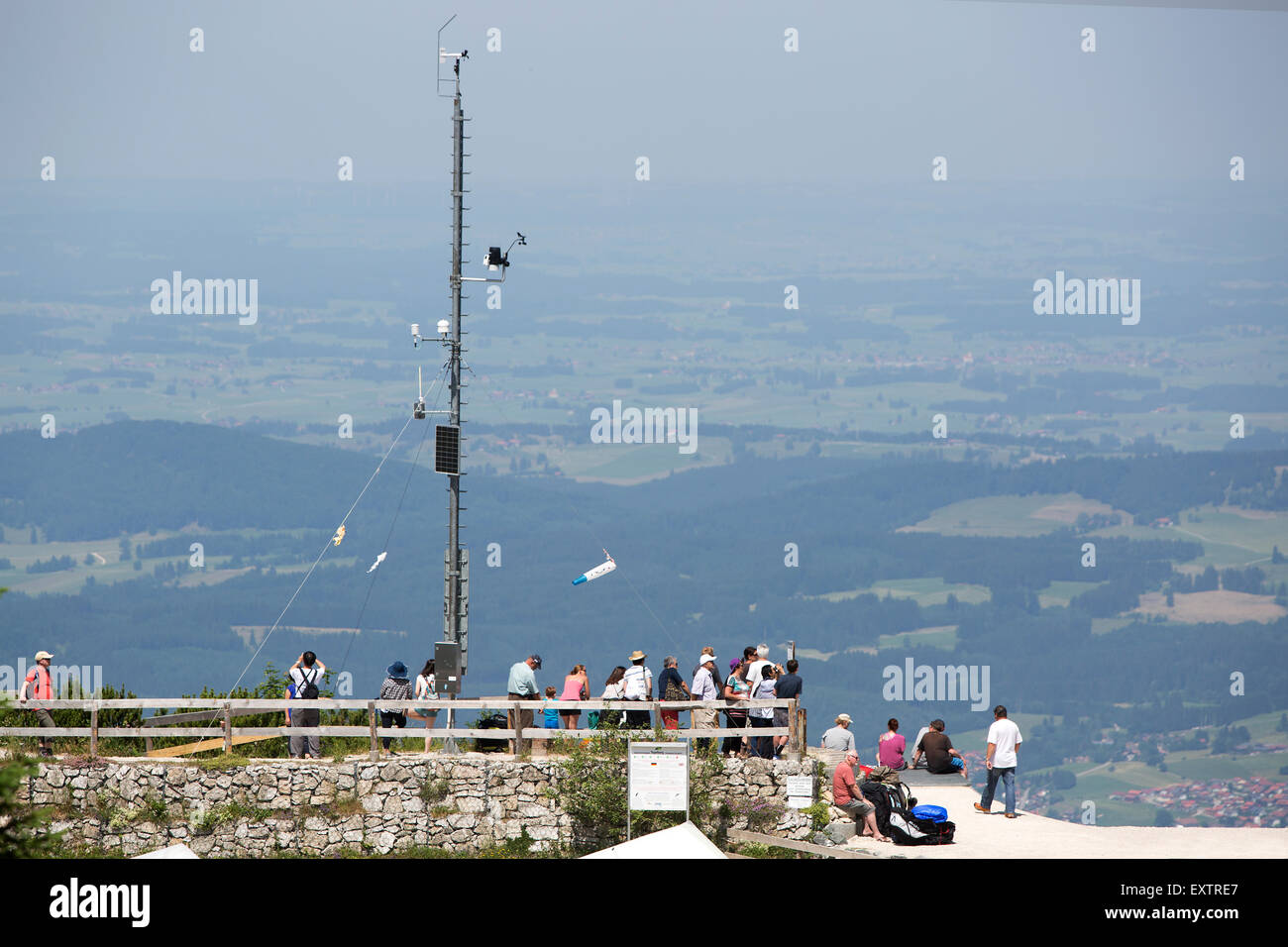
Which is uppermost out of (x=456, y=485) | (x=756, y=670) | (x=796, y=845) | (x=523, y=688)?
(x=456, y=485)

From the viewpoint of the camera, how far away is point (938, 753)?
92.4 feet

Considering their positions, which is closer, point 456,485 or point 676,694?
point 676,694

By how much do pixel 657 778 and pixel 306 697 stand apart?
5292 mm

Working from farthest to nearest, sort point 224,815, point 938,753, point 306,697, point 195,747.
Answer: point 938,753
point 195,747
point 306,697
point 224,815

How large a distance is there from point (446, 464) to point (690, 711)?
6387 millimetres

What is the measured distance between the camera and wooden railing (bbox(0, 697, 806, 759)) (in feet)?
82.5

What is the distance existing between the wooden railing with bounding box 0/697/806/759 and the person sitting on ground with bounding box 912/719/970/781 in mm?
3121

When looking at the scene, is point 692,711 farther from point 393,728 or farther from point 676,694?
point 393,728

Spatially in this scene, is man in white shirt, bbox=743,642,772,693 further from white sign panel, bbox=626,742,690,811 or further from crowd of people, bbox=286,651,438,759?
crowd of people, bbox=286,651,438,759

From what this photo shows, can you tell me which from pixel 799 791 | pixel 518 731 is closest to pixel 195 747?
pixel 518 731

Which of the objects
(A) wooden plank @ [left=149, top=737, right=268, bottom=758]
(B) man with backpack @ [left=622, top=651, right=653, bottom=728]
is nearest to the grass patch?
(A) wooden plank @ [left=149, top=737, right=268, bottom=758]

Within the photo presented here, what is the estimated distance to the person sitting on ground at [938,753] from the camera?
2811 cm

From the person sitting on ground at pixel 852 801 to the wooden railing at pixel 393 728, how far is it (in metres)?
0.78
